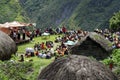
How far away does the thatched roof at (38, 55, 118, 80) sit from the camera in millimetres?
10336

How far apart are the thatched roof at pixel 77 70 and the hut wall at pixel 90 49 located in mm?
19476

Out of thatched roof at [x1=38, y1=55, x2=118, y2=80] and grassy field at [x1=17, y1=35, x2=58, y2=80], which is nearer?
thatched roof at [x1=38, y1=55, x2=118, y2=80]

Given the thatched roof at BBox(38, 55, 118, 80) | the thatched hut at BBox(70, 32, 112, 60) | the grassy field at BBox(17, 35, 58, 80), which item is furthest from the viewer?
the thatched hut at BBox(70, 32, 112, 60)

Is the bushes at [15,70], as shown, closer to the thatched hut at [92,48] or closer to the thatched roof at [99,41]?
the thatched hut at [92,48]

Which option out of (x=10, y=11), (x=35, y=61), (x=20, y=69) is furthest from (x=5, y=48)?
(x=10, y=11)

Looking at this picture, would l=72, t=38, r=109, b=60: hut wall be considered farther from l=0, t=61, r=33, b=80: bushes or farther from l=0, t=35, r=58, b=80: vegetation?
l=0, t=61, r=33, b=80: bushes

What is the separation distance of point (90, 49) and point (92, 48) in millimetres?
177

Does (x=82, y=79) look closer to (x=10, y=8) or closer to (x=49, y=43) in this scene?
(x=49, y=43)

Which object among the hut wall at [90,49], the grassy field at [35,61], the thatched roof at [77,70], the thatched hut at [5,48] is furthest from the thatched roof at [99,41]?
the thatched roof at [77,70]

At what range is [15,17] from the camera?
605 ft

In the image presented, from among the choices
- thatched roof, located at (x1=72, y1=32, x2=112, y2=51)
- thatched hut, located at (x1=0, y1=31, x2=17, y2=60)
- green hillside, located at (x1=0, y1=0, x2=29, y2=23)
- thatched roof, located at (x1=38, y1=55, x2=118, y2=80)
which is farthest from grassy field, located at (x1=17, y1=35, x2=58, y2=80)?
green hillside, located at (x1=0, y1=0, x2=29, y2=23)

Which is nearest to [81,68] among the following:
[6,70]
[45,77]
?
[45,77]

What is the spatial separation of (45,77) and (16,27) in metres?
34.6

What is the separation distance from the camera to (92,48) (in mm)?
30547
